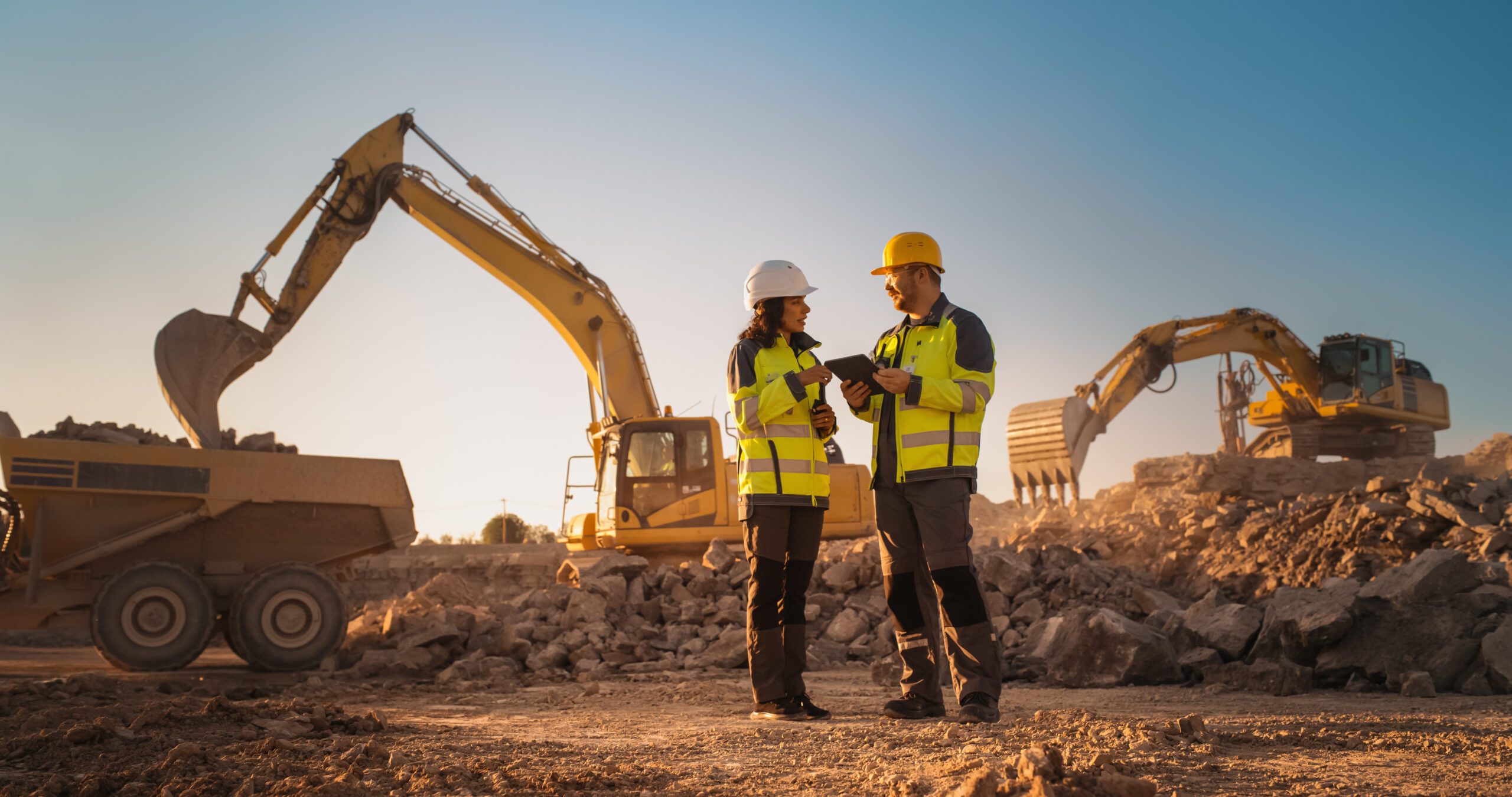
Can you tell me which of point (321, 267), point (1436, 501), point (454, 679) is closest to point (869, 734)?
point (454, 679)

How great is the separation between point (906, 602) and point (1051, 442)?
13.2m

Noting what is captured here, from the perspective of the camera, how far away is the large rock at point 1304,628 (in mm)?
5473

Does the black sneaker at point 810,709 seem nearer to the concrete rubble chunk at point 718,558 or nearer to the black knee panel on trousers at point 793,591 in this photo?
the black knee panel on trousers at point 793,591

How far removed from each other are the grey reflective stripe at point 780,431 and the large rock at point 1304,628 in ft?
10.6

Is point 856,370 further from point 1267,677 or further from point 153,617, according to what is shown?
point 153,617

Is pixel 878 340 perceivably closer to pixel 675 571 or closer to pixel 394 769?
pixel 394 769

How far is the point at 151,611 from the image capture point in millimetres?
7477

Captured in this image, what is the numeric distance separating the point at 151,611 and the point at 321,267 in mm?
4328

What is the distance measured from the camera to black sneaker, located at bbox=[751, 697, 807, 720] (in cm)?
419

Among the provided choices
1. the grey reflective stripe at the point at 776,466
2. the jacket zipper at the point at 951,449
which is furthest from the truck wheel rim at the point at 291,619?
the jacket zipper at the point at 951,449

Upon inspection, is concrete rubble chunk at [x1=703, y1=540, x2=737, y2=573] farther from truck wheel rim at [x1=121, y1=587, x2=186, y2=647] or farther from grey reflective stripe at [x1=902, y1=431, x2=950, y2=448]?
grey reflective stripe at [x1=902, y1=431, x2=950, y2=448]

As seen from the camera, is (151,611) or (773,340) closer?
(773,340)

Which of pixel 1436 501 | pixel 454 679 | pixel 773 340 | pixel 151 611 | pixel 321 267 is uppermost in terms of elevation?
pixel 321 267

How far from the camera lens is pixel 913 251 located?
4.20 metres
